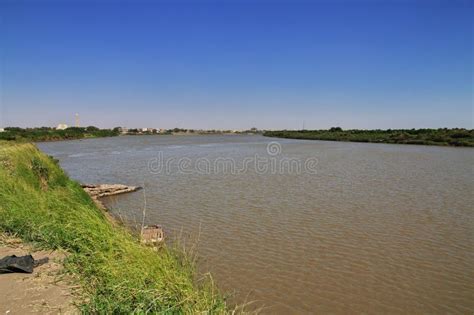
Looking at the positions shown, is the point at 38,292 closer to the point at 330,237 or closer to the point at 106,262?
the point at 106,262

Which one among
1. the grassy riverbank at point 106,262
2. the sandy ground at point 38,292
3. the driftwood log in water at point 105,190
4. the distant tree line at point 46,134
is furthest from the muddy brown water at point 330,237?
the distant tree line at point 46,134

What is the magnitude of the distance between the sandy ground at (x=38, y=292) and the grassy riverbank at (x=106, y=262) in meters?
0.17

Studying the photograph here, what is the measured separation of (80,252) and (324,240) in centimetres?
535

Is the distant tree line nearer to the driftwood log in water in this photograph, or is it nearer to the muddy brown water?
the driftwood log in water

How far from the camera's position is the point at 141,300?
144 inches

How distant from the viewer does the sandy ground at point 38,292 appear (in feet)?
11.8

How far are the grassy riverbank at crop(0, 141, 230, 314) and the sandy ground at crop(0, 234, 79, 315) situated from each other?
17 centimetres

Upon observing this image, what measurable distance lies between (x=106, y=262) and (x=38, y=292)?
0.79 meters

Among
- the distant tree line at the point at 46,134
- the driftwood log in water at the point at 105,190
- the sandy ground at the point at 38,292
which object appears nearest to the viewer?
the sandy ground at the point at 38,292

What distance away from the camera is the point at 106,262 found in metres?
4.44

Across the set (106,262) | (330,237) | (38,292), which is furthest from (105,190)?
(38,292)

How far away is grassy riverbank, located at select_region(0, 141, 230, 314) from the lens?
3.66 m

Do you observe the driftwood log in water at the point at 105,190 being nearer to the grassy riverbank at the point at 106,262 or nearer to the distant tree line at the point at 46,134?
the grassy riverbank at the point at 106,262

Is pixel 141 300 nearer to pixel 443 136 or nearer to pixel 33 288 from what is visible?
pixel 33 288
